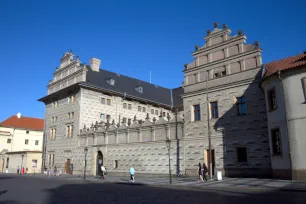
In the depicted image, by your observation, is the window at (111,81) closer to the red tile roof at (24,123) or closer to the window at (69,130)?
the window at (69,130)

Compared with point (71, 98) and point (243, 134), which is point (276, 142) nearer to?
point (243, 134)

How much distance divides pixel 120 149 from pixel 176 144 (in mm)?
8314

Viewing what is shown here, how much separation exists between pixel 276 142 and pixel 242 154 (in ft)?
11.0

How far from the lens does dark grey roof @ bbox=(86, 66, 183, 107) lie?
4059 centimetres

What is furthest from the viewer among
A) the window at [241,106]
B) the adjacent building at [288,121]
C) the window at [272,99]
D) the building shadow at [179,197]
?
the window at [241,106]

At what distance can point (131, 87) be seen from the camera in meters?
45.0

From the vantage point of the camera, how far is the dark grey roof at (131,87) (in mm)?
40594

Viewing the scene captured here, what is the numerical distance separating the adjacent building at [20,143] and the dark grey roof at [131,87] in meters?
16.6

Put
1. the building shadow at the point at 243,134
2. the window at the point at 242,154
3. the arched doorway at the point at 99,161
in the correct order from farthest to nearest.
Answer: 1. the arched doorway at the point at 99,161
2. the window at the point at 242,154
3. the building shadow at the point at 243,134

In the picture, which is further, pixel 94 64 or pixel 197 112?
pixel 94 64

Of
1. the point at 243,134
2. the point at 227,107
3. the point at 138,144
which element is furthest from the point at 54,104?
the point at 243,134

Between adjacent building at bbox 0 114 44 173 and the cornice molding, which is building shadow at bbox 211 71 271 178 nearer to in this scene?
the cornice molding

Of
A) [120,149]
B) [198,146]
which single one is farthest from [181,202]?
[120,149]

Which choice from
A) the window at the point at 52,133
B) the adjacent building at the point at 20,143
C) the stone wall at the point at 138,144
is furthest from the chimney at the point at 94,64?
the adjacent building at the point at 20,143
